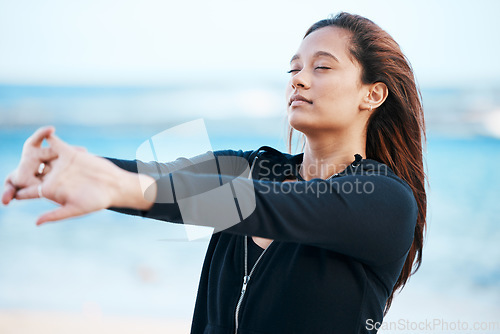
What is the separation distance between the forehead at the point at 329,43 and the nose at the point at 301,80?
0.22ft

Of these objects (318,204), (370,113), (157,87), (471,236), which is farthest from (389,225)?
(157,87)

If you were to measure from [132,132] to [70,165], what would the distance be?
35.3 ft

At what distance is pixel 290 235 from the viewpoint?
951mm

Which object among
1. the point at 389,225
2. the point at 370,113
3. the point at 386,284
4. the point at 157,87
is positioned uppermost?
the point at 157,87

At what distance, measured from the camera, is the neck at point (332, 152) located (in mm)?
1412

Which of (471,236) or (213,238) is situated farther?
(471,236)

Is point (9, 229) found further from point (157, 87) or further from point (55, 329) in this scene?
point (157, 87)

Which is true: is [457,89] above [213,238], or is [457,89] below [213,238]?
above

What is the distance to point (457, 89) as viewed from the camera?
12250 millimetres

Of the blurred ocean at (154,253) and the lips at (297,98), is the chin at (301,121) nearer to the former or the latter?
the lips at (297,98)

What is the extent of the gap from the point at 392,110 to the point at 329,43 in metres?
0.26

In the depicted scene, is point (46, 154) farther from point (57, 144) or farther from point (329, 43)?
point (329, 43)

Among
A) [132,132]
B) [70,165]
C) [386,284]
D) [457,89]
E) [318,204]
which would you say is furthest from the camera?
[457,89]

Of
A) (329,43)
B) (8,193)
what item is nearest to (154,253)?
(329,43)
